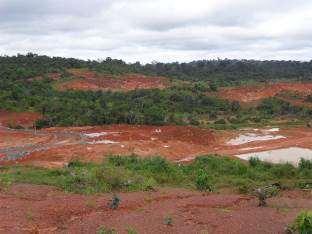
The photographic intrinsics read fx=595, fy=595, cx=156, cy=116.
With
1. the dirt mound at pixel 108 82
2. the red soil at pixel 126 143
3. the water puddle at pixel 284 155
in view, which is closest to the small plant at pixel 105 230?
the red soil at pixel 126 143

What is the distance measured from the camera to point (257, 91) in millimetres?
60188

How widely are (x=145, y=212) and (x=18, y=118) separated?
32.0 metres

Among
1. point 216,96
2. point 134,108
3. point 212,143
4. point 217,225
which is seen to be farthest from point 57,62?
point 217,225

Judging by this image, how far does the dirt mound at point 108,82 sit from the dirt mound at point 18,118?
47.5 feet

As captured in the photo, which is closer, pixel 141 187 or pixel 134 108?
pixel 141 187

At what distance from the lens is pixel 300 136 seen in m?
33.8

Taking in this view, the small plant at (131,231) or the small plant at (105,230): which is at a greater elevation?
the small plant at (105,230)

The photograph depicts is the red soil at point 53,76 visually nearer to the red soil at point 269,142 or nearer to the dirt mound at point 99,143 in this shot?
Result: the dirt mound at point 99,143

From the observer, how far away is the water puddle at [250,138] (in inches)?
1309

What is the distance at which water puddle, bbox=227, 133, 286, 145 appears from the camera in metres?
33.3

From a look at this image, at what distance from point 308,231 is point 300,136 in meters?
23.0

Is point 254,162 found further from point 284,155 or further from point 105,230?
point 105,230

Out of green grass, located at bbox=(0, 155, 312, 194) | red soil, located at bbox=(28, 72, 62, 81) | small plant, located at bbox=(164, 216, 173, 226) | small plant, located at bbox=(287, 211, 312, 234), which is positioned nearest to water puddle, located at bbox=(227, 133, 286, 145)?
green grass, located at bbox=(0, 155, 312, 194)

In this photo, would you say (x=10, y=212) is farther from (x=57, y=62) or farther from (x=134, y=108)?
(x=57, y=62)
